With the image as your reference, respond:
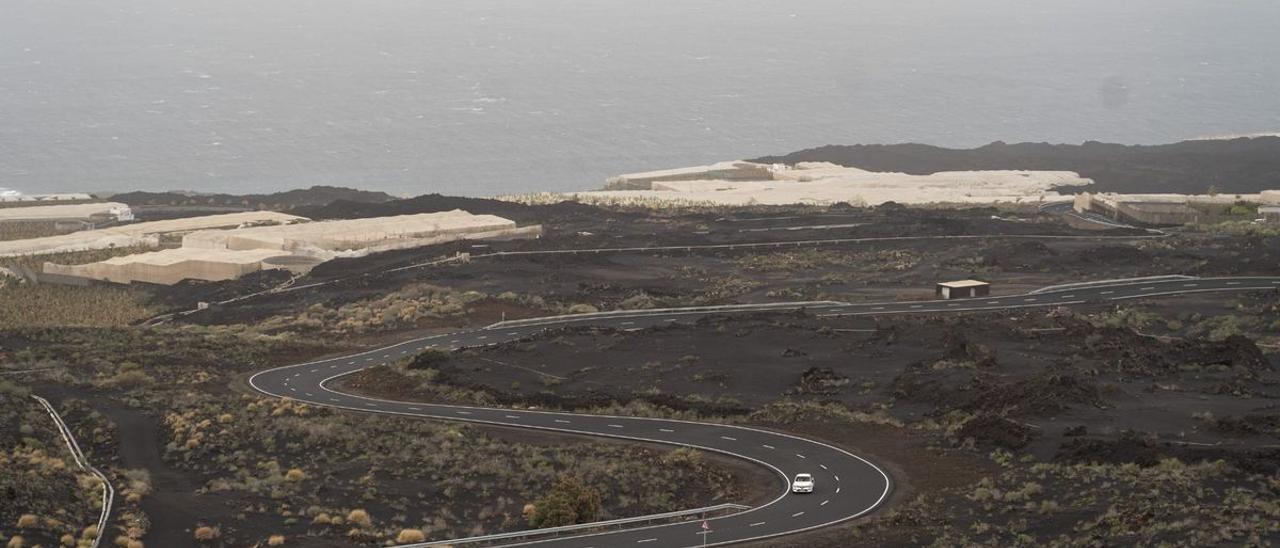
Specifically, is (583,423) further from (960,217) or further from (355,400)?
(960,217)

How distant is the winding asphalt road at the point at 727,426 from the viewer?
40.0 meters

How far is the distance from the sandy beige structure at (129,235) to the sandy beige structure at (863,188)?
3280 cm

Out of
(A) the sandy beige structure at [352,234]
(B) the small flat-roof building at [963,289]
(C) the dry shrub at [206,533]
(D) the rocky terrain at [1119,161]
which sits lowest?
(C) the dry shrub at [206,533]

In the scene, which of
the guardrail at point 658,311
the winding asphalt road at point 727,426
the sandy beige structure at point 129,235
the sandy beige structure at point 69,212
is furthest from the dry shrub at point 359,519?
the sandy beige structure at point 69,212

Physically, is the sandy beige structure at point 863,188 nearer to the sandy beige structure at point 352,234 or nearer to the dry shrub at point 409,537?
the sandy beige structure at point 352,234

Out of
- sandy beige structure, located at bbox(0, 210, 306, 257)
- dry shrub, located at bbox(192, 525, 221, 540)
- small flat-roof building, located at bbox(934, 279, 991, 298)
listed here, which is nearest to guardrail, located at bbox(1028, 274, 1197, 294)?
small flat-roof building, located at bbox(934, 279, 991, 298)

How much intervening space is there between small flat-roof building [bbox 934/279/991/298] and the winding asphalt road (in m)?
1.08

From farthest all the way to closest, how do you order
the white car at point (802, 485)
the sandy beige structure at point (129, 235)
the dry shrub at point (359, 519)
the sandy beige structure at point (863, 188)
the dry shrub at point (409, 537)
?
the sandy beige structure at point (863, 188), the sandy beige structure at point (129, 235), the white car at point (802, 485), the dry shrub at point (359, 519), the dry shrub at point (409, 537)

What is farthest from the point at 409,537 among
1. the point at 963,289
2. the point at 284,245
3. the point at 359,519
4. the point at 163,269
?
the point at 284,245

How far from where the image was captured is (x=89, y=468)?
44.4 meters

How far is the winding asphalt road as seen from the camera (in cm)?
4000

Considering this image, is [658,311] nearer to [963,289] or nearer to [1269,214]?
[963,289]

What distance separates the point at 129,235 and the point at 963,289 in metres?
61.3

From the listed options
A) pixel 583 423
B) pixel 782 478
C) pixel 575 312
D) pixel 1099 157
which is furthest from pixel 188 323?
pixel 1099 157
